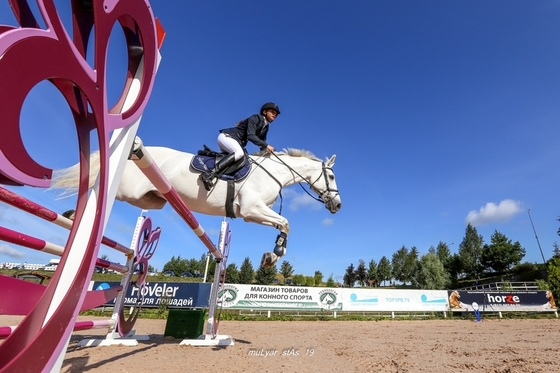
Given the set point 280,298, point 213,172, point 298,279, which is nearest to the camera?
point 213,172

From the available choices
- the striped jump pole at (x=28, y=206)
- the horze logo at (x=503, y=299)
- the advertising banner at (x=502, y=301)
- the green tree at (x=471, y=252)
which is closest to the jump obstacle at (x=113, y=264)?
the striped jump pole at (x=28, y=206)

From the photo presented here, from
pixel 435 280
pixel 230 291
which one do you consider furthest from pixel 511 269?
pixel 230 291

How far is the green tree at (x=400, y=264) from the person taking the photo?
55.3m

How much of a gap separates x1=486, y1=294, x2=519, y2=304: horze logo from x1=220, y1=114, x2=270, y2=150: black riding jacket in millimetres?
18275

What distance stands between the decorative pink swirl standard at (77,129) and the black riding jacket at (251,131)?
73.6 inches

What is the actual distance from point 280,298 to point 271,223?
12092 millimetres

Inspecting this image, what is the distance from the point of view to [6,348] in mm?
680

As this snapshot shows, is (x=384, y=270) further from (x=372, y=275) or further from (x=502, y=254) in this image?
(x=502, y=254)

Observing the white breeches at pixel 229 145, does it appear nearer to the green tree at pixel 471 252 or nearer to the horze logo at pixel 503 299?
the horze logo at pixel 503 299

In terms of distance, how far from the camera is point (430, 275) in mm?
37344

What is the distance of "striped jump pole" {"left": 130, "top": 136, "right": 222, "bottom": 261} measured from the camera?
4.74ft

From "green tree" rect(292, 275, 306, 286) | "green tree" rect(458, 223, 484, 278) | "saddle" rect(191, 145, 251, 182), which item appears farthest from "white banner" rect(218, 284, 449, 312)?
"green tree" rect(458, 223, 484, 278)

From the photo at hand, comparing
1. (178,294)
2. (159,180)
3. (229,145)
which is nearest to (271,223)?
(229,145)

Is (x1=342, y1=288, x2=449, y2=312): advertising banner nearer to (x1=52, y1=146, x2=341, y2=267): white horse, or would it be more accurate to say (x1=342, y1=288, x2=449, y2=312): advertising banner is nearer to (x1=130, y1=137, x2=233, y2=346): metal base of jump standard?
(x1=130, y1=137, x2=233, y2=346): metal base of jump standard
